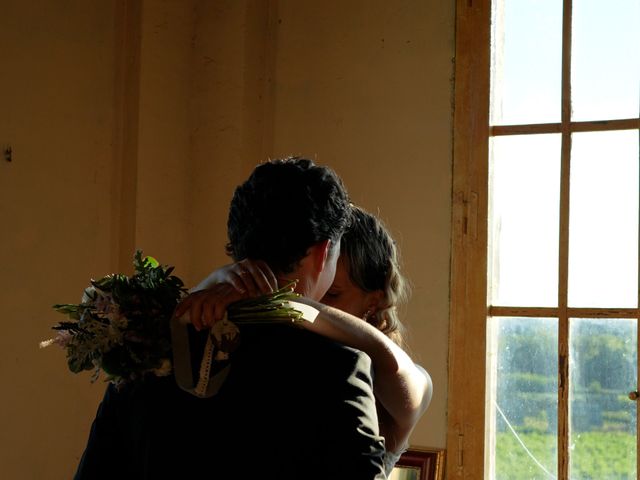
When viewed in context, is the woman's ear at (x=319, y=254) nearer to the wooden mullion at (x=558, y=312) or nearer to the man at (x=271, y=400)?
the man at (x=271, y=400)

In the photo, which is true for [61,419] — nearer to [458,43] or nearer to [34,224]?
[34,224]

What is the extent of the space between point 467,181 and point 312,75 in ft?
3.19

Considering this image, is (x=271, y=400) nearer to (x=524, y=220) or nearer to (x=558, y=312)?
(x=558, y=312)

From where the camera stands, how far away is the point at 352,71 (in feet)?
15.2

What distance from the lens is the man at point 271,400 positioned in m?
1.67

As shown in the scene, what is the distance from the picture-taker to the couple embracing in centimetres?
168

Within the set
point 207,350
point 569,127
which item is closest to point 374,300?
point 207,350

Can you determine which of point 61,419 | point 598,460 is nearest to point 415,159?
point 598,460

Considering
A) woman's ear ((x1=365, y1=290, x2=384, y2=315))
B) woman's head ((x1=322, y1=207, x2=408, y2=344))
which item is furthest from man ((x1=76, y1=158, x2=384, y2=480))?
woman's ear ((x1=365, y1=290, x2=384, y2=315))

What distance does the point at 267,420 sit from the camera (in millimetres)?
1723

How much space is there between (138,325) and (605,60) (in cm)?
300

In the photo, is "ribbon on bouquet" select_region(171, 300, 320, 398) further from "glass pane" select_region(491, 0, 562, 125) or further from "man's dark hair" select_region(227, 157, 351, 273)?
"glass pane" select_region(491, 0, 562, 125)

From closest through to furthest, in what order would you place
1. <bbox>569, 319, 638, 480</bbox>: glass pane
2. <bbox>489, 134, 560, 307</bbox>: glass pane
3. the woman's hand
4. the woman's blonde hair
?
the woman's hand → the woman's blonde hair → <bbox>569, 319, 638, 480</bbox>: glass pane → <bbox>489, 134, 560, 307</bbox>: glass pane

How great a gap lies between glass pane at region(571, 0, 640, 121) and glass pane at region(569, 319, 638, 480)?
3.09ft
